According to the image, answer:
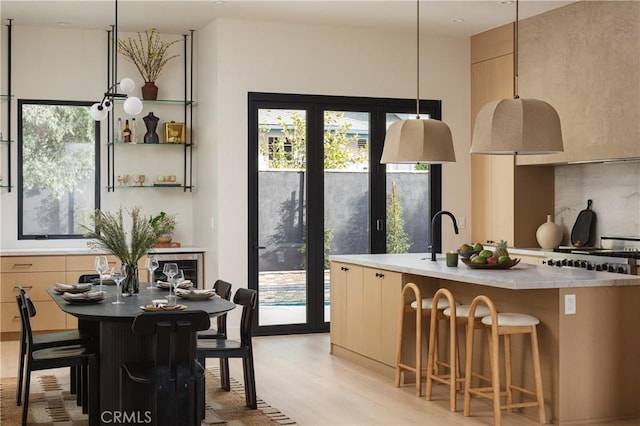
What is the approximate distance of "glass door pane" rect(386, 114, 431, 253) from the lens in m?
8.53

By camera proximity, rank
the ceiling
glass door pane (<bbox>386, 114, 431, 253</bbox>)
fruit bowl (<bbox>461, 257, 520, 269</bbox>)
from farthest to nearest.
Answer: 1. glass door pane (<bbox>386, 114, 431, 253</bbox>)
2. the ceiling
3. fruit bowl (<bbox>461, 257, 520, 269</bbox>)

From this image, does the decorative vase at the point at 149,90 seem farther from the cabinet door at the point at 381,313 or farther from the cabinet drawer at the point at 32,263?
the cabinet door at the point at 381,313

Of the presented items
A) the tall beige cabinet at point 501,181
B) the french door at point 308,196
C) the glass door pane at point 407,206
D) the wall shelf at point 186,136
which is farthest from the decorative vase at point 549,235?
the wall shelf at point 186,136

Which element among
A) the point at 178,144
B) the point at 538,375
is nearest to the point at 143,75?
the point at 178,144

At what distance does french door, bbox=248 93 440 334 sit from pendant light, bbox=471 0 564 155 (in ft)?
10.6

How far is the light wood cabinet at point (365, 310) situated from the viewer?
20.1 ft

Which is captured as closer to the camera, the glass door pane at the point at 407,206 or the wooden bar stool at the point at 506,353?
the wooden bar stool at the point at 506,353

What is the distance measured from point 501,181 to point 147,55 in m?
3.71

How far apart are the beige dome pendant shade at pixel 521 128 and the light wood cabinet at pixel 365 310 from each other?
1.37 m

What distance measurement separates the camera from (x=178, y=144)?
848 cm

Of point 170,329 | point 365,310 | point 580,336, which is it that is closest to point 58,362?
point 170,329

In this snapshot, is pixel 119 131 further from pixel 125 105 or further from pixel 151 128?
pixel 125 105

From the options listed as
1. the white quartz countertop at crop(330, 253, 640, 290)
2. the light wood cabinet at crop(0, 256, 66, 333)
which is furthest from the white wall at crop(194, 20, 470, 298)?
the white quartz countertop at crop(330, 253, 640, 290)

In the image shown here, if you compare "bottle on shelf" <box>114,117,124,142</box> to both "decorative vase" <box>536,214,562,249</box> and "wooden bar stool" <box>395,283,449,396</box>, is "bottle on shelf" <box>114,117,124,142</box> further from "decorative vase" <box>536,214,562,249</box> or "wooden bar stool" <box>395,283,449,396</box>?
"decorative vase" <box>536,214,562,249</box>
